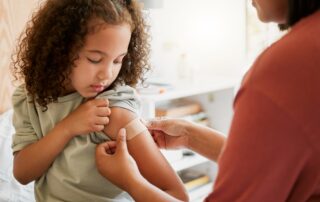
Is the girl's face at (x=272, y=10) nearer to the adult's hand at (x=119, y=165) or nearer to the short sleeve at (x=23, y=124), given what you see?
the adult's hand at (x=119, y=165)

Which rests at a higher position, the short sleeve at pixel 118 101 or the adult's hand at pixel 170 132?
the short sleeve at pixel 118 101

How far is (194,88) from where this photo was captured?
2279 millimetres

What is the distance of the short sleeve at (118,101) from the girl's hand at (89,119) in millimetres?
24

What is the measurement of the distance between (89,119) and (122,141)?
0.30 feet

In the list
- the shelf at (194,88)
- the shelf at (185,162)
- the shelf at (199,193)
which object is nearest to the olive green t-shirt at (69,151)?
the shelf at (194,88)

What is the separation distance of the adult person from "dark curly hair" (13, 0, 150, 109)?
401 mm

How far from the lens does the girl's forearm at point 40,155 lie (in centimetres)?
103

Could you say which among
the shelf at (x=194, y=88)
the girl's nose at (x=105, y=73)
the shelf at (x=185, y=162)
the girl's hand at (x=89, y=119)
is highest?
the girl's nose at (x=105, y=73)

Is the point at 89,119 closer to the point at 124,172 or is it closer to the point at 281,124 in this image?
the point at 124,172

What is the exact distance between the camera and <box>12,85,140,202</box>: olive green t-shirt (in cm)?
103

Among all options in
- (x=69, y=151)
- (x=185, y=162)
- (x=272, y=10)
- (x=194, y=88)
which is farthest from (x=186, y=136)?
(x=185, y=162)

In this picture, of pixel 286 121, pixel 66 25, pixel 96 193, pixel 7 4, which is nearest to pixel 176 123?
pixel 96 193

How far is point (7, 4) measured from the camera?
1806 mm

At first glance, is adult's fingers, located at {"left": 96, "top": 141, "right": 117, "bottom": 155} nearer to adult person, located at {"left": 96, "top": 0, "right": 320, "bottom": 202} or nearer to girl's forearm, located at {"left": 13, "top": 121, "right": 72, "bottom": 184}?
girl's forearm, located at {"left": 13, "top": 121, "right": 72, "bottom": 184}
